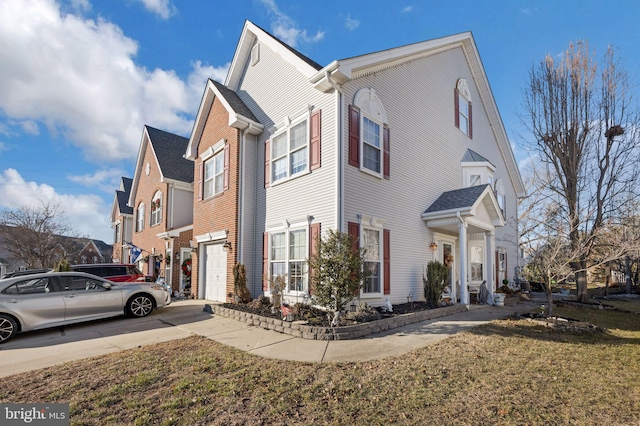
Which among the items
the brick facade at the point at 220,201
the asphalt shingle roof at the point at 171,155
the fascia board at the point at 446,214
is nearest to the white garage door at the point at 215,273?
the brick facade at the point at 220,201

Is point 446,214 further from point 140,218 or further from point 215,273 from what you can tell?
point 140,218

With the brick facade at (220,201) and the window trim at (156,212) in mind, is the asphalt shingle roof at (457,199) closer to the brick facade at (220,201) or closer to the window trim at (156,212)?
the brick facade at (220,201)

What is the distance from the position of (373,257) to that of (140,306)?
7105 millimetres

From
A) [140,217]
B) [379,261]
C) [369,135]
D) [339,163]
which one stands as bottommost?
[379,261]

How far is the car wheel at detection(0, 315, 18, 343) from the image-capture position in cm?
775

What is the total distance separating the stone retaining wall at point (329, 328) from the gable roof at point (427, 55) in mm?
6104

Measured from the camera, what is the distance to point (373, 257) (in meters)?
9.90

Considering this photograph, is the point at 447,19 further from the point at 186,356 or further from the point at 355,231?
the point at 186,356

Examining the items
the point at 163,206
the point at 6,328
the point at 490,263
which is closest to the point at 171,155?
the point at 163,206

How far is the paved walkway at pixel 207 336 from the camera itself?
20.0ft

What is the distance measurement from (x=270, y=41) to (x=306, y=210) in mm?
6346

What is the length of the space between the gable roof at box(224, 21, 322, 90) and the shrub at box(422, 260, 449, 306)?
7053 millimetres

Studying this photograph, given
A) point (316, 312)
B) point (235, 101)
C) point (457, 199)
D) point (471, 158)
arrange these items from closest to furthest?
point (316, 312) < point (457, 199) < point (235, 101) < point (471, 158)

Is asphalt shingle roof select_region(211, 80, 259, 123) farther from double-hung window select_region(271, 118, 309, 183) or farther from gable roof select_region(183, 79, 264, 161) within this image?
double-hung window select_region(271, 118, 309, 183)
